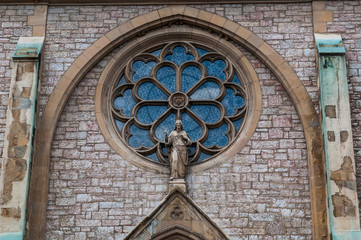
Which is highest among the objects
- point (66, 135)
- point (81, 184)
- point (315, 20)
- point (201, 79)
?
point (315, 20)

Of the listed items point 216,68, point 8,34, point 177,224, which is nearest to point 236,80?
point 216,68

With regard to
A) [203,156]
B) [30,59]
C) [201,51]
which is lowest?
[203,156]

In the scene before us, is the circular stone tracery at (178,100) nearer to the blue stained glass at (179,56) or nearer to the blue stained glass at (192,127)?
the blue stained glass at (192,127)

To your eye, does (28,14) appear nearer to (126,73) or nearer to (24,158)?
(126,73)

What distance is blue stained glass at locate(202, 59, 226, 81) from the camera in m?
19.4

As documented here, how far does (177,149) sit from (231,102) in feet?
6.56

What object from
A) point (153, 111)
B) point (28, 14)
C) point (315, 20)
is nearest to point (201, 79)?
point (153, 111)

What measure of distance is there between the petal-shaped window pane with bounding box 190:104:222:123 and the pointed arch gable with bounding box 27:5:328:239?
1257mm

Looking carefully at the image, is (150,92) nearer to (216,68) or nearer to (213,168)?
(216,68)

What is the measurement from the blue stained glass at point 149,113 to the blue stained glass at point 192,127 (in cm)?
51

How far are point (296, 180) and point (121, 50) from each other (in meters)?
4.97

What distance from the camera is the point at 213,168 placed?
59.3 feet

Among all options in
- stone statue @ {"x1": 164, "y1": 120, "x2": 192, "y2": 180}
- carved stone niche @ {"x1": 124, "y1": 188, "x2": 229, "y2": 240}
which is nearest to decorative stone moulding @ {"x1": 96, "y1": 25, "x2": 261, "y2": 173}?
stone statue @ {"x1": 164, "y1": 120, "x2": 192, "y2": 180}

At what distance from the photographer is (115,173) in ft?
59.2
